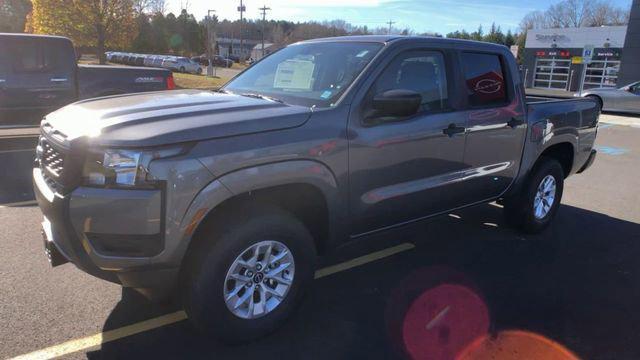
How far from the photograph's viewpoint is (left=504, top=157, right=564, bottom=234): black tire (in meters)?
5.19

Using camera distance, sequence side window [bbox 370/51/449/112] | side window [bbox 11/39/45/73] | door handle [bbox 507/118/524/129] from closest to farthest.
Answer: side window [bbox 370/51/449/112]
door handle [bbox 507/118/524/129]
side window [bbox 11/39/45/73]

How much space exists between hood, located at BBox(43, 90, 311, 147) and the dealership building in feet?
117

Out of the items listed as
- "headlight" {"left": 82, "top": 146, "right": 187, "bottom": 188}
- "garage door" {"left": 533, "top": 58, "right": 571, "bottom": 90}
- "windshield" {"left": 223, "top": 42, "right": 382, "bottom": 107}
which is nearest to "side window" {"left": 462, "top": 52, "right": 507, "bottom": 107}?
"windshield" {"left": 223, "top": 42, "right": 382, "bottom": 107}

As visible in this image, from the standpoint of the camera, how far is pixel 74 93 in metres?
8.73

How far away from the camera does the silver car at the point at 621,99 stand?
759 inches

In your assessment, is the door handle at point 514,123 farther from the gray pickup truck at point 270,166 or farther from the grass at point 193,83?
the grass at point 193,83

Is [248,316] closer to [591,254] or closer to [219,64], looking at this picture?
[591,254]

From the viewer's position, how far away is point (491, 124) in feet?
14.5

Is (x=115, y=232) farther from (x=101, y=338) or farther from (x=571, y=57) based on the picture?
(x=571, y=57)

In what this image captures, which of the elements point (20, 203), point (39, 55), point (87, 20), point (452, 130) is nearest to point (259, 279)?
point (452, 130)

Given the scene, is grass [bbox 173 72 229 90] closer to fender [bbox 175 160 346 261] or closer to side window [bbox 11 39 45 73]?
side window [bbox 11 39 45 73]

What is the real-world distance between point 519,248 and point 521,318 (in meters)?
1.53

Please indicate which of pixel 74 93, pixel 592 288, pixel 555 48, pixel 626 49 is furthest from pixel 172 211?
pixel 555 48

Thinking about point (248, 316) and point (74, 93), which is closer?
point (248, 316)
